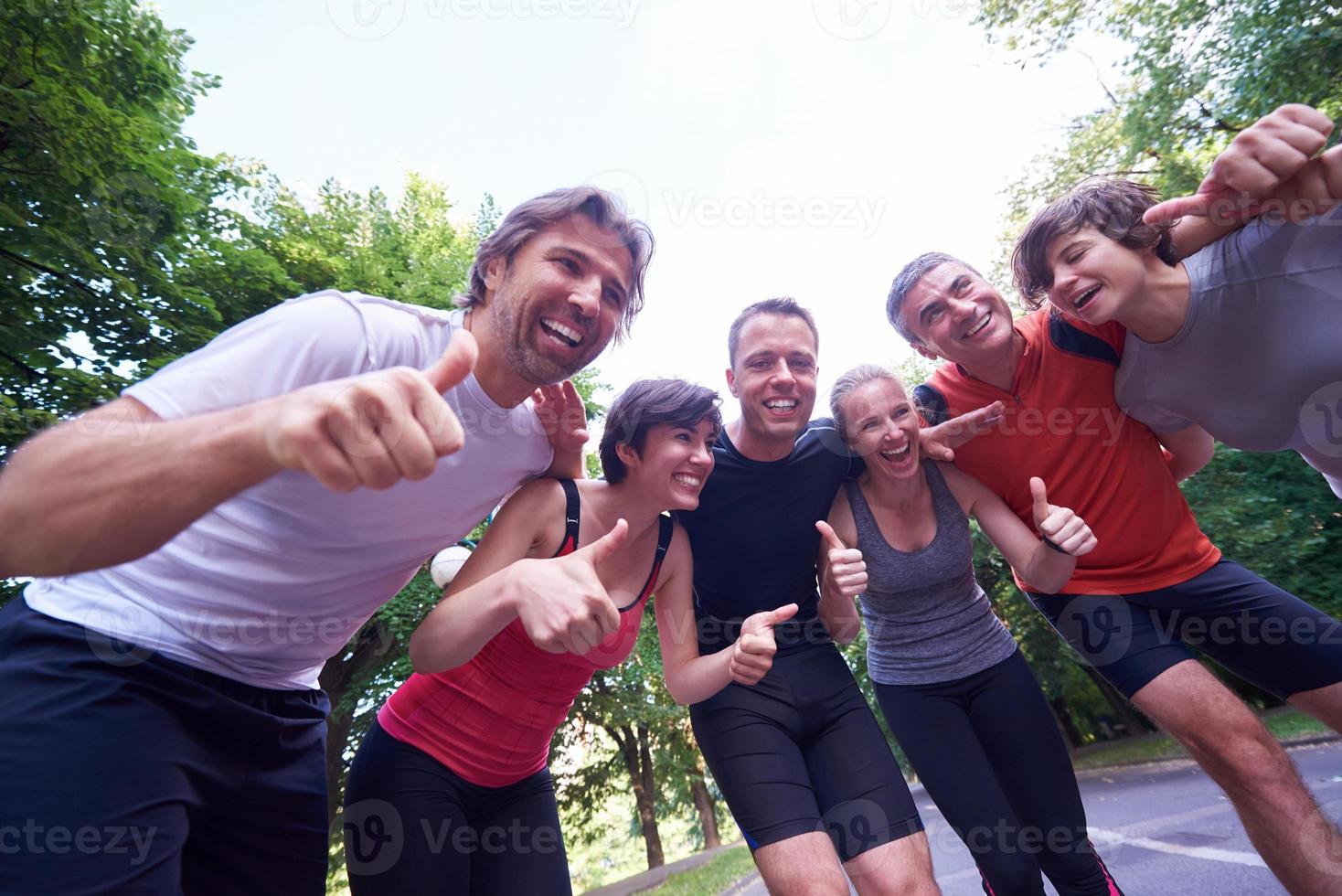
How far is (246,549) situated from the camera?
5.87 ft

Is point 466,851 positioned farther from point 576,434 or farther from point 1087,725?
point 1087,725

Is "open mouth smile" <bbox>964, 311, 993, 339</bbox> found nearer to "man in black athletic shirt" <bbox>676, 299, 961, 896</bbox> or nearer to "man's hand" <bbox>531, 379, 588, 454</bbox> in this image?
"man in black athletic shirt" <bbox>676, 299, 961, 896</bbox>

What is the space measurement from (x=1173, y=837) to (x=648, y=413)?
6797 mm

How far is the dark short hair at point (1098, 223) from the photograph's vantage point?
2557mm

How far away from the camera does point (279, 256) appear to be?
35.1ft

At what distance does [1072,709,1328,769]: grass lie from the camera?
9.98 metres

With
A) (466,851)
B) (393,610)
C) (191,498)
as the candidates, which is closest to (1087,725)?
(393,610)

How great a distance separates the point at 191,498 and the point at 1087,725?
25.2 meters

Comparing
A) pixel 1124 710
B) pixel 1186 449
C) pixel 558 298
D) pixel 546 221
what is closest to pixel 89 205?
pixel 546 221

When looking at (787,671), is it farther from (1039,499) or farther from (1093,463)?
(1093,463)

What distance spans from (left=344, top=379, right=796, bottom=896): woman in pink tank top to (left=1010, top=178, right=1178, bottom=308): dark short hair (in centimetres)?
141

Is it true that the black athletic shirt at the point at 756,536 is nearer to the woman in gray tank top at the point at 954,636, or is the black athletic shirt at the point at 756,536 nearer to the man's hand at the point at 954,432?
the woman in gray tank top at the point at 954,636

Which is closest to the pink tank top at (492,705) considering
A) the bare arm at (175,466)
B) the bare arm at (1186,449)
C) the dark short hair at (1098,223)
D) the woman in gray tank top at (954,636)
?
the woman in gray tank top at (954,636)

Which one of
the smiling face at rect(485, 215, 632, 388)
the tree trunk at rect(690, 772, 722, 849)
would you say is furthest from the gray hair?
the tree trunk at rect(690, 772, 722, 849)
